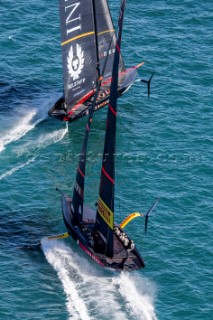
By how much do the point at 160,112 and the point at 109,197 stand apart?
28.3 meters

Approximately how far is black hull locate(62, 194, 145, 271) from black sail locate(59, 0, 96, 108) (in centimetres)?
2125

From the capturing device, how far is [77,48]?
94.8 metres

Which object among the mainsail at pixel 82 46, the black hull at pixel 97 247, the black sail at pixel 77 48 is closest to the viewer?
the black hull at pixel 97 247

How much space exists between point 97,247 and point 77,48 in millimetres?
28687

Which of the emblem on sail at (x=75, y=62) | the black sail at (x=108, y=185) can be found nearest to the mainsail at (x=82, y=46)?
the emblem on sail at (x=75, y=62)

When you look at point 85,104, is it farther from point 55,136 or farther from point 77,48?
point 77,48

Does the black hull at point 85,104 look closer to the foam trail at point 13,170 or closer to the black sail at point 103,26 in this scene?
the black sail at point 103,26

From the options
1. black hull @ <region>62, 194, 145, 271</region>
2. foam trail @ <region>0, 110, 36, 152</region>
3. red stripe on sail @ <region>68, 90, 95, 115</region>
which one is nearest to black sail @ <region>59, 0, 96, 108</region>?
red stripe on sail @ <region>68, 90, 95, 115</region>

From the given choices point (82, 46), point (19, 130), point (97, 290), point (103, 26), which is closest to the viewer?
point (97, 290)

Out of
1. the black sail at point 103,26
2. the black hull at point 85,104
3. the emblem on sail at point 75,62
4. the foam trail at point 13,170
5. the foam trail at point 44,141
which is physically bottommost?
the foam trail at point 13,170

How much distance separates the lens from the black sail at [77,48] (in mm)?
92375

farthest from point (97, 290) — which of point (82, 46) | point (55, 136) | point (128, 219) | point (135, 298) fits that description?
point (82, 46)

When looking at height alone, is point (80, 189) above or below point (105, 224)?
above

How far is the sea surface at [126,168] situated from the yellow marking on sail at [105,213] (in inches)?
172
